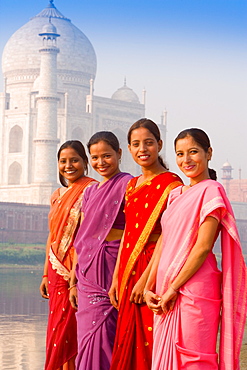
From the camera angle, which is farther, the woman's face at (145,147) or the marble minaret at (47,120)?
the marble minaret at (47,120)

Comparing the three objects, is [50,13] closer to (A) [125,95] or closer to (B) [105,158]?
(A) [125,95]

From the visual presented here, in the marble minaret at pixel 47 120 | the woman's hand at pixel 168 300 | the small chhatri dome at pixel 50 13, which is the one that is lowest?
the woman's hand at pixel 168 300

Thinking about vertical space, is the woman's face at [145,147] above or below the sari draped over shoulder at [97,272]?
above

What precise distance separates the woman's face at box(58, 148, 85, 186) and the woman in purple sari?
0.22 m

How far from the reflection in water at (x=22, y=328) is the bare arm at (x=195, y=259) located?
7.94 feet

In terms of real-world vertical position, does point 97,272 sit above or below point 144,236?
below

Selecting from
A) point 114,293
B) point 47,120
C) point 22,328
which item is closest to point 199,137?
point 114,293

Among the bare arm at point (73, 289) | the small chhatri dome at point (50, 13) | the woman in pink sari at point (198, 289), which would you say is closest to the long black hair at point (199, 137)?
the woman in pink sari at point (198, 289)

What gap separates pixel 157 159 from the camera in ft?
8.54

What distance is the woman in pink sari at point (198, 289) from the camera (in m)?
2.13

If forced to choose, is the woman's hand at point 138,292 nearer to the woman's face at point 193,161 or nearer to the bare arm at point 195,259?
the bare arm at point 195,259

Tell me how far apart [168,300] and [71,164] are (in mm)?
1037

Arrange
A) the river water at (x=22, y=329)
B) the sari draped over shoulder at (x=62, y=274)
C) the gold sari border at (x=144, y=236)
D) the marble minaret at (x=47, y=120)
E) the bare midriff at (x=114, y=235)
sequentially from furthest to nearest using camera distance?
the marble minaret at (x=47, y=120) < the river water at (x=22, y=329) < the sari draped over shoulder at (x=62, y=274) < the bare midriff at (x=114, y=235) < the gold sari border at (x=144, y=236)

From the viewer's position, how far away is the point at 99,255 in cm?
268
